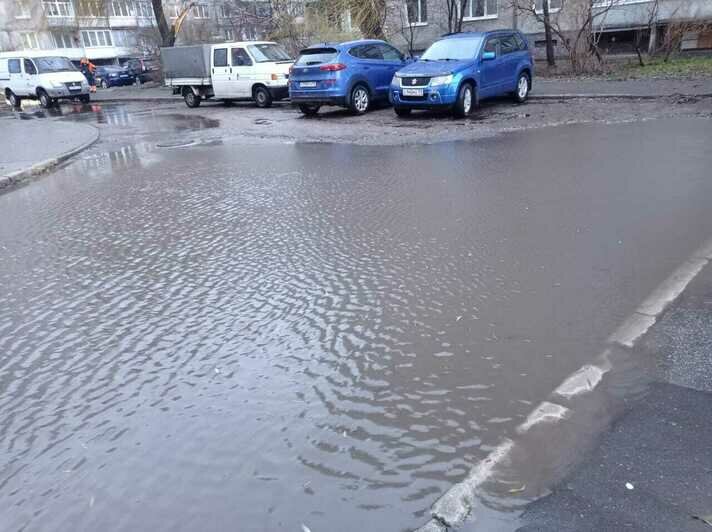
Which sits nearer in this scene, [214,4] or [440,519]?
[440,519]

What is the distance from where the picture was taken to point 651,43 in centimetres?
2458

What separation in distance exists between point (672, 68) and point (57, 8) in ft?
178

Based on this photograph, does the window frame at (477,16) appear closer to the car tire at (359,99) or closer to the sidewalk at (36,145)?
the car tire at (359,99)

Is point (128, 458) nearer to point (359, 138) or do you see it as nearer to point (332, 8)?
point (359, 138)

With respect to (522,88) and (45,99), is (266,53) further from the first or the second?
(45,99)

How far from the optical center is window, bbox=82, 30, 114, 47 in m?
61.5

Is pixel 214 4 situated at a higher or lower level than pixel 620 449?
higher

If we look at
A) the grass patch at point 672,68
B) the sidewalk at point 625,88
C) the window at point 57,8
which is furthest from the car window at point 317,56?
the window at point 57,8

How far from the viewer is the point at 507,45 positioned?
1580 centimetres

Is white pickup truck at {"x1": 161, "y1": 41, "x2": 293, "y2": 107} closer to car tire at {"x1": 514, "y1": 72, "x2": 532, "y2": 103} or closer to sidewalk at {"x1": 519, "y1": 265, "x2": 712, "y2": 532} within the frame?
car tire at {"x1": 514, "y1": 72, "x2": 532, "y2": 103}

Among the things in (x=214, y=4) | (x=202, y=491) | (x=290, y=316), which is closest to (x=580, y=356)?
(x=290, y=316)

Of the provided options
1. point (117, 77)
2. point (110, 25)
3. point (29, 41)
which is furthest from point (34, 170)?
point (110, 25)

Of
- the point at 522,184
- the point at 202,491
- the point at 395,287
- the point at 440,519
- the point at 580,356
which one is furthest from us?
the point at 522,184

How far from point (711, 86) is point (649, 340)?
14332 millimetres
